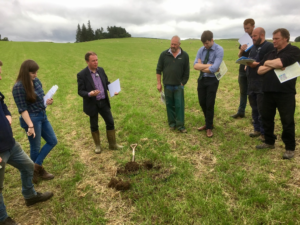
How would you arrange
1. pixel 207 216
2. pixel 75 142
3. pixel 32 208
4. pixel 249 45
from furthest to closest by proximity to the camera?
pixel 75 142
pixel 249 45
pixel 32 208
pixel 207 216

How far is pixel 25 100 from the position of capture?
3.17 metres

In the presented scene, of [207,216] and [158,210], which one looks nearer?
[207,216]

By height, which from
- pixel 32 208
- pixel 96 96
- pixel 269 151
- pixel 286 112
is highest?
pixel 96 96

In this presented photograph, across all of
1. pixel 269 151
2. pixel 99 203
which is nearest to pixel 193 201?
pixel 99 203

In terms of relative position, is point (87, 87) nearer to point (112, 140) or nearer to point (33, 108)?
point (33, 108)

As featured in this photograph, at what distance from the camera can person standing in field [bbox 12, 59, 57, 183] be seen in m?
3.07

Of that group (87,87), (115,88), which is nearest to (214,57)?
(115,88)

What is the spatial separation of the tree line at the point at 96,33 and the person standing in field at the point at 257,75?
105 m

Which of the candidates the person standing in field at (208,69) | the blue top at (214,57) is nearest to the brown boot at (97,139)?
the person standing in field at (208,69)

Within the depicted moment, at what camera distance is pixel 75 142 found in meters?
5.52

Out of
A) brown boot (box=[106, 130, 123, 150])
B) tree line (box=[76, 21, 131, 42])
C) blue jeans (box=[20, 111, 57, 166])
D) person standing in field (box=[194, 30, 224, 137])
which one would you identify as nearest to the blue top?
person standing in field (box=[194, 30, 224, 137])

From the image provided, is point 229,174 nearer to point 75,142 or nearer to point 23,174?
point 23,174

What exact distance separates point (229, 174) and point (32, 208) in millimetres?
3458

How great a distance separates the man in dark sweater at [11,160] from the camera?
2.45 metres
